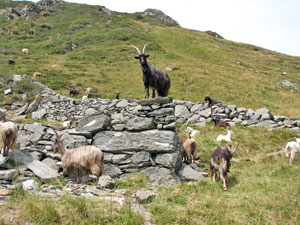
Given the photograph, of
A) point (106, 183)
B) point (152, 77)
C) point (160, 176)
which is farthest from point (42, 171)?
point (152, 77)

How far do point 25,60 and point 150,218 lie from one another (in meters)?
30.9

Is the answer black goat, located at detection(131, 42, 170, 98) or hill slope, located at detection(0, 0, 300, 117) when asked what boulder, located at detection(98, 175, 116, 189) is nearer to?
black goat, located at detection(131, 42, 170, 98)

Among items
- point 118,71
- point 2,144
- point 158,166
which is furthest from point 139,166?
point 118,71

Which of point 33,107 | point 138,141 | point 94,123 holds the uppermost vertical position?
point 94,123

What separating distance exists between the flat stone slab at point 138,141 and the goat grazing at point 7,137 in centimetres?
237

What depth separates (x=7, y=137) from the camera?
259 inches

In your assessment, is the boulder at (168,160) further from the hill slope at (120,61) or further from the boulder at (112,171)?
the hill slope at (120,61)

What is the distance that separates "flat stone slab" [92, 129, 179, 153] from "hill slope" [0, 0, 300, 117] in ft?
42.9

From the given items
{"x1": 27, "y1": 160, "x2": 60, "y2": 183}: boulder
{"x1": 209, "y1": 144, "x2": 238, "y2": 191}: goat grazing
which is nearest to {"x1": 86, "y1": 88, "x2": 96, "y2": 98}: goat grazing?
{"x1": 27, "y1": 160, "x2": 60, "y2": 183}: boulder

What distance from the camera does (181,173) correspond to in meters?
7.55

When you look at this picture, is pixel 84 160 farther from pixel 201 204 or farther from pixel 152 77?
pixel 152 77

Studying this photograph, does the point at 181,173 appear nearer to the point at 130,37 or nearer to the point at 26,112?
the point at 26,112

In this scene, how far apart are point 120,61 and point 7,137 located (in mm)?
27179

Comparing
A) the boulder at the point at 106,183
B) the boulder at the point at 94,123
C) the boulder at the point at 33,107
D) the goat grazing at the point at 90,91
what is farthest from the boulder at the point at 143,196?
the goat grazing at the point at 90,91
